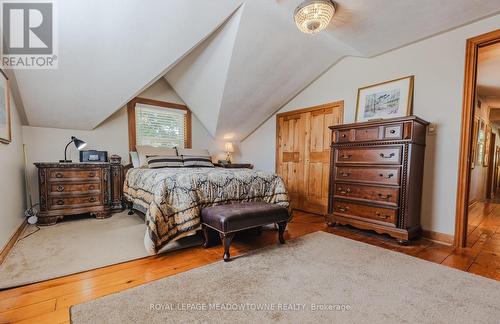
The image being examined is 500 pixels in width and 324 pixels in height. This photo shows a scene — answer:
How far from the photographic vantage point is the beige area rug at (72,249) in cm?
168

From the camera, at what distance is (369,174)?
2.62 m

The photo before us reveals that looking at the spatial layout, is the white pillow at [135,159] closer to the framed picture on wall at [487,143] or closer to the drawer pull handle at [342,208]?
the drawer pull handle at [342,208]

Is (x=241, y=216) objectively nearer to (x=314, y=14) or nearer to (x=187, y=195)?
(x=187, y=195)

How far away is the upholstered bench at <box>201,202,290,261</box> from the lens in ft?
6.19

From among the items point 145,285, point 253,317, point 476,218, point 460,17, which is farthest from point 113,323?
point 476,218

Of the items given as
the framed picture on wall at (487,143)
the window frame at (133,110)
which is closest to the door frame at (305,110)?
the window frame at (133,110)

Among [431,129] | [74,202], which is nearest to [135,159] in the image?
[74,202]

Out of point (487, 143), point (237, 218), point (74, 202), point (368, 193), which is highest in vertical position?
point (487, 143)

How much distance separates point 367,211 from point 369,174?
439 millimetres

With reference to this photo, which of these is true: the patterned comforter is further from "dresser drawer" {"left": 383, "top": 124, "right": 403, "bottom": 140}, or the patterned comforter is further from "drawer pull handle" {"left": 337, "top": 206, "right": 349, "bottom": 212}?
"dresser drawer" {"left": 383, "top": 124, "right": 403, "bottom": 140}

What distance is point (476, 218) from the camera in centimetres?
361

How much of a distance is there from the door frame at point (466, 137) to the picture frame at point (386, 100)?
1.64 feet

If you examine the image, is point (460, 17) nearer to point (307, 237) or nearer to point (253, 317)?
point (307, 237)

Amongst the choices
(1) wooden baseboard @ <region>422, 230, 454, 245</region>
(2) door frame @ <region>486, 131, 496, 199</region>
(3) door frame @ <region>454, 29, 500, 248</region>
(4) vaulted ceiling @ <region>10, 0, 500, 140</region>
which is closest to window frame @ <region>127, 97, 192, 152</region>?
(4) vaulted ceiling @ <region>10, 0, 500, 140</region>
